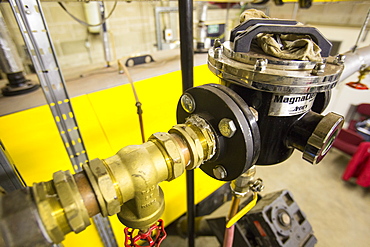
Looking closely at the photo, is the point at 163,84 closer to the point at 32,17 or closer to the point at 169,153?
the point at 32,17

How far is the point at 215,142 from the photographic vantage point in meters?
Answer: 0.38

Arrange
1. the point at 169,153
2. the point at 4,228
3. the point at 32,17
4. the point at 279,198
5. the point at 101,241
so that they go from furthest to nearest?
the point at 279,198 < the point at 101,241 < the point at 32,17 < the point at 169,153 < the point at 4,228

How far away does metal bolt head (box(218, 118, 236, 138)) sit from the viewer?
34 cm

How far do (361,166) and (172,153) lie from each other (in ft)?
6.70

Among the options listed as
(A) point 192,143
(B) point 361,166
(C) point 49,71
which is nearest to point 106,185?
(A) point 192,143

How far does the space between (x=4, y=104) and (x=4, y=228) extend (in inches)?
23.5

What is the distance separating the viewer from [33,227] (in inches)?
8.8

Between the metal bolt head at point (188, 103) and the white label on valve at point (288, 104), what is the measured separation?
152mm

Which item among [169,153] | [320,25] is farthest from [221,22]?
[169,153]

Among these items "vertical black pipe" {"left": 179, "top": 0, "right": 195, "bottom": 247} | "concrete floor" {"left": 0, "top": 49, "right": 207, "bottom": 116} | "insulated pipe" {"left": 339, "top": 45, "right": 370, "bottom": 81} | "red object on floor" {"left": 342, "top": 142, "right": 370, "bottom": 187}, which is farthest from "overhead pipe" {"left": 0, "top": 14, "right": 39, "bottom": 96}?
"red object on floor" {"left": 342, "top": 142, "right": 370, "bottom": 187}

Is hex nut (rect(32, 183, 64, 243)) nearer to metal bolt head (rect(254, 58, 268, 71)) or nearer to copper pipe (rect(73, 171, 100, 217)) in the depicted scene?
copper pipe (rect(73, 171, 100, 217))

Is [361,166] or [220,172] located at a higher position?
[220,172]

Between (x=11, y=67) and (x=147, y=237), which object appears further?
(x=11, y=67)

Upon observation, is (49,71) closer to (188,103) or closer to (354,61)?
(188,103)
